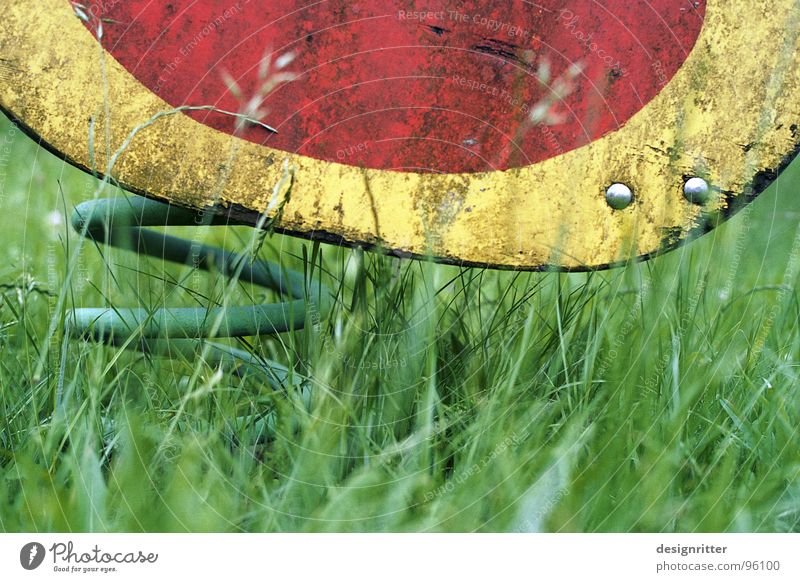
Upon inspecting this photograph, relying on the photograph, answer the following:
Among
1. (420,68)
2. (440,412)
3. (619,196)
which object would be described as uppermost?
(420,68)

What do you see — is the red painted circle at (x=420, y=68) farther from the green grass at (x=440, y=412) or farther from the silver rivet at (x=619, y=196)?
the green grass at (x=440, y=412)

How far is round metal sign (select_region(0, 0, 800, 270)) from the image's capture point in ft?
3.45

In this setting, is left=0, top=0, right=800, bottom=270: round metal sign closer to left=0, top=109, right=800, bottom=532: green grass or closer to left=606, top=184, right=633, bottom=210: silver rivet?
left=606, top=184, right=633, bottom=210: silver rivet

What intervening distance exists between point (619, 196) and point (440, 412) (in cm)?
33

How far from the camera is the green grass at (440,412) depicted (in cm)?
100

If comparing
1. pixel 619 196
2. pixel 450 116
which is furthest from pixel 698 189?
pixel 450 116

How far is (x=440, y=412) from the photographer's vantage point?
1.09 meters

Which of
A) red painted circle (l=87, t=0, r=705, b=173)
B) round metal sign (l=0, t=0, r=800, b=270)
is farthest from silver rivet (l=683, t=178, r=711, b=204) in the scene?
red painted circle (l=87, t=0, r=705, b=173)

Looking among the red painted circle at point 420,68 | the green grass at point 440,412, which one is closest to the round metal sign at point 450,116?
the red painted circle at point 420,68

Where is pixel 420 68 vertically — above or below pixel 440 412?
above

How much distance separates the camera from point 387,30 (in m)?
1.06

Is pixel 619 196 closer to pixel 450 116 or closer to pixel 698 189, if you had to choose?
pixel 698 189
